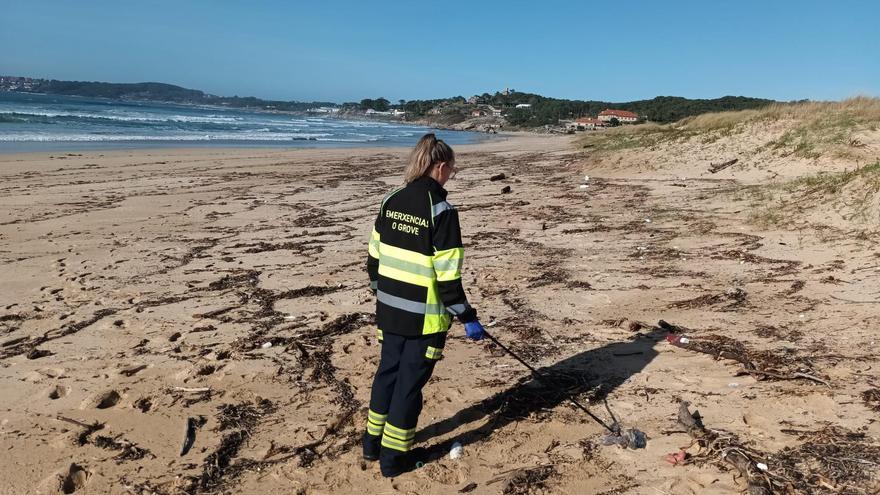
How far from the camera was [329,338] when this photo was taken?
16.8 feet

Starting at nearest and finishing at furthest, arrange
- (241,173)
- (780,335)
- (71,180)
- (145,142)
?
(780,335)
(71,180)
(241,173)
(145,142)

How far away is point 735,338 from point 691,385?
100 centimetres

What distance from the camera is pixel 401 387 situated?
10.6 ft

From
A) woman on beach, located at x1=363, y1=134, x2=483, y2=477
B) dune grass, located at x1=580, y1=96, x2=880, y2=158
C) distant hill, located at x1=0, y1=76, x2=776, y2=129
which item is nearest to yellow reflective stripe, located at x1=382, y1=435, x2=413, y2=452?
woman on beach, located at x1=363, y1=134, x2=483, y2=477

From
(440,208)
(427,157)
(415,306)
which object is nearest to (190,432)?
(415,306)

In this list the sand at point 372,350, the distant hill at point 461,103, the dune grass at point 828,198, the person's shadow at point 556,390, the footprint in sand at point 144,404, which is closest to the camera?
the sand at point 372,350

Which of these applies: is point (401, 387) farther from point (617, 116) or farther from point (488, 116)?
point (488, 116)

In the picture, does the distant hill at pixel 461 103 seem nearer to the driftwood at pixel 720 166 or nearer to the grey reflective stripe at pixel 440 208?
the driftwood at pixel 720 166

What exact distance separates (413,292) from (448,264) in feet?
0.88

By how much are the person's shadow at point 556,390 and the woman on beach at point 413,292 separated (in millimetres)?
356

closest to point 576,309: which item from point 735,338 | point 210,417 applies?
point 735,338

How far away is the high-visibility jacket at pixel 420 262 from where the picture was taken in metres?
3.04

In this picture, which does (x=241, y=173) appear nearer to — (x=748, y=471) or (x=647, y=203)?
(x=647, y=203)

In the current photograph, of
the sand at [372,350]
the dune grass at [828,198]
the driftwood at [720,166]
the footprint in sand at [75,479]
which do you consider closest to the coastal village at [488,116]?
the driftwood at [720,166]
